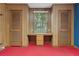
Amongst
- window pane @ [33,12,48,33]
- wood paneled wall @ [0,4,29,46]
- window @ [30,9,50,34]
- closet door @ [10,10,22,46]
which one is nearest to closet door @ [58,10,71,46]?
window @ [30,9,50,34]

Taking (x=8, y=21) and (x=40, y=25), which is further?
(x=40, y=25)

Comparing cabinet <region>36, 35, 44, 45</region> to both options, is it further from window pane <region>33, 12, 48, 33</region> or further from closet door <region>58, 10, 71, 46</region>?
closet door <region>58, 10, 71, 46</region>

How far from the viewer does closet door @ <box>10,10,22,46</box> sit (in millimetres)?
4353

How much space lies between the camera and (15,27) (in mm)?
4465

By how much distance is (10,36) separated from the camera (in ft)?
14.8

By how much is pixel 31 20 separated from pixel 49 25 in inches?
20.1

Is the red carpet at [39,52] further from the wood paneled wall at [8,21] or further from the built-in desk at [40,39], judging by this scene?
the wood paneled wall at [8,21]

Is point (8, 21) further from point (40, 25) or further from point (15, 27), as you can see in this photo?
point (40, 25)

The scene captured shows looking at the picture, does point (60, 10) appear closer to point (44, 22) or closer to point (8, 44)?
point (44, 22)

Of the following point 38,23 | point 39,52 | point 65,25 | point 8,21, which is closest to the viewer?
point 39,52

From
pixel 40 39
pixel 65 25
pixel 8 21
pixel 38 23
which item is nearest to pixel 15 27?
pixel 8 21

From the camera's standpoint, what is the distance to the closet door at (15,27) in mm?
4353

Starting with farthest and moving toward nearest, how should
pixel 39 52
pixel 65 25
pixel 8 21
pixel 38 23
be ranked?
1. pixel 65 25
2. pixel 38 23
3. pixel 8 21
4. pixel 39 52

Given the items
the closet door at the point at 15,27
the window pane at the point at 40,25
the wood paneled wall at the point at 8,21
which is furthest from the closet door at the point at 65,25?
the closet door at the point at 15,27
